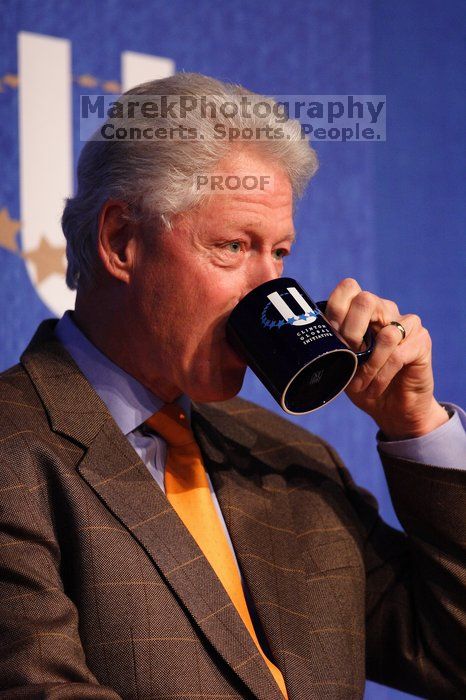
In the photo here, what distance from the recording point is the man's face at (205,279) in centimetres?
120

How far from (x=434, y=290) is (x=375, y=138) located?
353 mm

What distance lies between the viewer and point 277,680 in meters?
1.15

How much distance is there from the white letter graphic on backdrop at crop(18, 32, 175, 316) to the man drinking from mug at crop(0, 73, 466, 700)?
0.69ft

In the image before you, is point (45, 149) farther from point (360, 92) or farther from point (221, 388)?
point (360, 92)

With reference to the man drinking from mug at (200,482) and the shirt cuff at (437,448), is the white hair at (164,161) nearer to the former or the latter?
the man drinking from mug at (200,482)

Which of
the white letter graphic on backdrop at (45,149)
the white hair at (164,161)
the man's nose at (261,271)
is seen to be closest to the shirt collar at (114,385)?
the white hair at (164,161)

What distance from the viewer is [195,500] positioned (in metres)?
1.23

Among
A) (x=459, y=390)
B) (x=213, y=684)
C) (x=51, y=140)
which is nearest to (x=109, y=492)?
(x=213, y=684)

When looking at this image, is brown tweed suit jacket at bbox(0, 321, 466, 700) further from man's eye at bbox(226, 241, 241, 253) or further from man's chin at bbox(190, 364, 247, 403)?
man's eye at bbox(226, 241, 241, 253)

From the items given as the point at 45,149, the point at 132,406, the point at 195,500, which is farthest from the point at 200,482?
the point at 45,149

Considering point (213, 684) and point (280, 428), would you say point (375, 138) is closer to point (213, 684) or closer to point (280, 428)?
point (280, 428)

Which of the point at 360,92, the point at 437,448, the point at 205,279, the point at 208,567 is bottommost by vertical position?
the point at 208,567

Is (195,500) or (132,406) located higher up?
(132,406)

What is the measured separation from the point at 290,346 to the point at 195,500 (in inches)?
11.2
